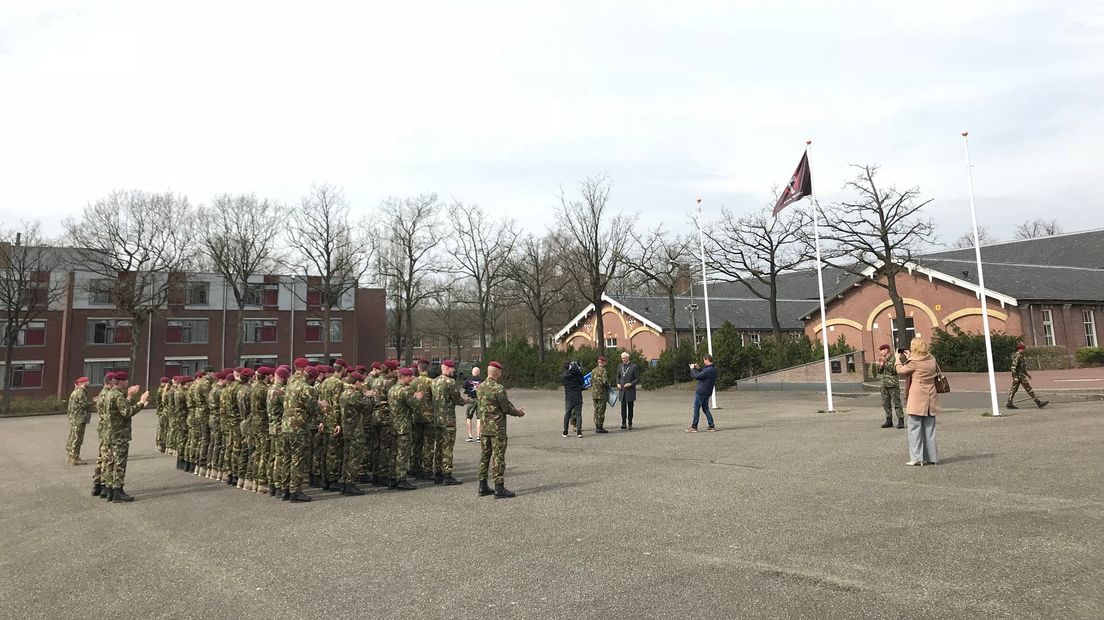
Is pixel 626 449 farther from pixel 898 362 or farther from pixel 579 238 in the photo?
pixel 579 238

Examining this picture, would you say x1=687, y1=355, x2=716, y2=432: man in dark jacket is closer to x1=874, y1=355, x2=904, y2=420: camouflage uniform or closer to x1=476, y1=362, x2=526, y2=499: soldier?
x1=874, y1=355, x2=904, y2=420: camouflage uniform

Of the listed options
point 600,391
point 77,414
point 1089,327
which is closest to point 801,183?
point 600,391

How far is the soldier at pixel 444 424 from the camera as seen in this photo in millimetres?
10070

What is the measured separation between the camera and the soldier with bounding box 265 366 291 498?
30.3 ft

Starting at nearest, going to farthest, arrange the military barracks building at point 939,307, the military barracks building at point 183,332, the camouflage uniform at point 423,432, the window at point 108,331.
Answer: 1. the camouflage uniform at point 423,432
2. the military barracks building at point 939,307
3. the military barracks building at point 183,332
4. the window at point 108,331

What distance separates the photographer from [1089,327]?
37.2m

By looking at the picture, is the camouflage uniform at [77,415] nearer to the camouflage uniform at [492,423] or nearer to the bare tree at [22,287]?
the camouflage uniform at [492,423]

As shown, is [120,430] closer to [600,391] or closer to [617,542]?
[617,542]

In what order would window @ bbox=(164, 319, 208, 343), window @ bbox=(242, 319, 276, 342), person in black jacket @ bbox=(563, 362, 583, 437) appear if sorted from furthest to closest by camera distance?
window @ bbox=(242, 319, 276, 342)
window @ bbox=(164, 319, 208, 343)
person in black jacket @ bbox=(563, 362, 583, 437)

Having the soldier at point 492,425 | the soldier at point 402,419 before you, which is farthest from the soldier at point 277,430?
the soldier at point 492,425

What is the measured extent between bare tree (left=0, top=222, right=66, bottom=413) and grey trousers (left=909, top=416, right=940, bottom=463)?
4556 cm

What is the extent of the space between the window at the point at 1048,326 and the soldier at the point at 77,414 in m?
41.2

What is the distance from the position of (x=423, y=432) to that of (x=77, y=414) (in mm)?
8097

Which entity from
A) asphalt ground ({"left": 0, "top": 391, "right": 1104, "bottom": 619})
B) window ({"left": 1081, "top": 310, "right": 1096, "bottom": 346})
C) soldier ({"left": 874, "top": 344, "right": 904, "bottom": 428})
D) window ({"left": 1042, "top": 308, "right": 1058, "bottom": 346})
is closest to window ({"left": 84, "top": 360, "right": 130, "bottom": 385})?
asphalt ground ({"left": 0, "top": 391, "right": 1104, "bottom": 619})
